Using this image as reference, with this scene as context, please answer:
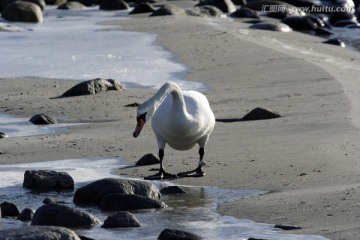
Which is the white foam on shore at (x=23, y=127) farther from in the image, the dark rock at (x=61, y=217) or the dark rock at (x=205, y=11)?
the dark rock at (x=205, y=11)

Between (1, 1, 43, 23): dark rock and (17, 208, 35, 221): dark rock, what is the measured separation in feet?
58.3

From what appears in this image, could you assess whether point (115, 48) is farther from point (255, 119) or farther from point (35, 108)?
point (255, 119)

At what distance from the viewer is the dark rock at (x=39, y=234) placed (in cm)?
570

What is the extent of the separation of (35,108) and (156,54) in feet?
18.9

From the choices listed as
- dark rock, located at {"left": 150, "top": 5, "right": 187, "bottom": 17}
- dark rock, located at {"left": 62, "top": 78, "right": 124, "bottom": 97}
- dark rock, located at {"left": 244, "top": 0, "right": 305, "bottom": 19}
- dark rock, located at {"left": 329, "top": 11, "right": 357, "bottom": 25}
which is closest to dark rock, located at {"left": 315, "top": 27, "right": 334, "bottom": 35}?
dark rock, located at {"left": 329, "top": 11, "right": 357, "bottom": 25}

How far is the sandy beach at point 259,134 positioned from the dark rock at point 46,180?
0.83m

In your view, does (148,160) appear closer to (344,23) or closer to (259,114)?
(259,114)

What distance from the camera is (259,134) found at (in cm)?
1029

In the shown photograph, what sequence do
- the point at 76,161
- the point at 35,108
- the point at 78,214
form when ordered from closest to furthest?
the point at 78,214
the point at 76,161
the point at 35,108

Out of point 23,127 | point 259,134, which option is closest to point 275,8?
point 23,127

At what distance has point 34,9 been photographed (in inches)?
976

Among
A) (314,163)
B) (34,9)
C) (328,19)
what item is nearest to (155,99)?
(314,163)

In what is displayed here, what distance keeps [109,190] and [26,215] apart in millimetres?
774

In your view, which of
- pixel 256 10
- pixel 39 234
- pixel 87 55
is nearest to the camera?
pixel 39 234
